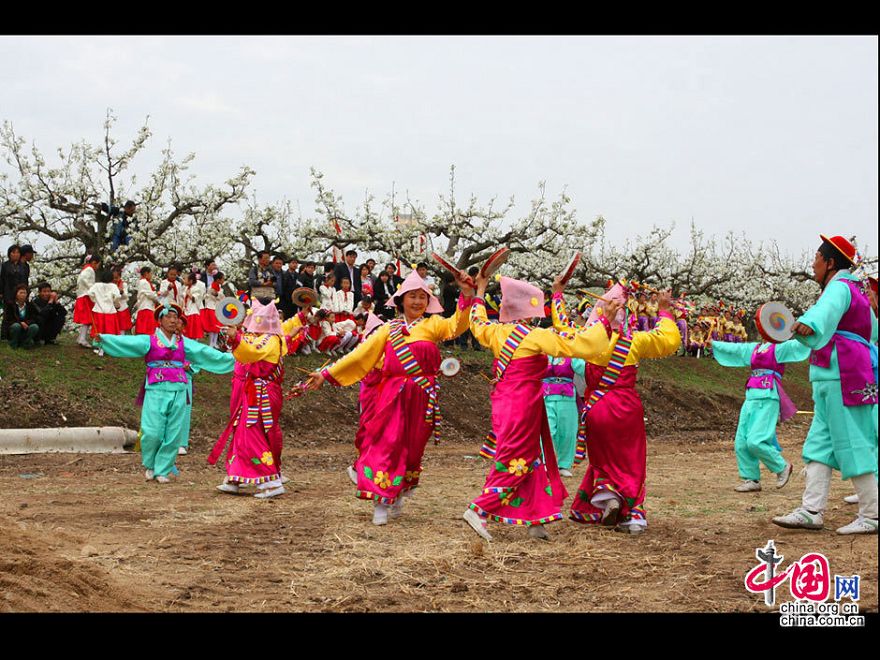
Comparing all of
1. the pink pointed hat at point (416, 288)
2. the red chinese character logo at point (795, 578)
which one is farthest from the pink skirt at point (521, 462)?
the red chinese character logo at point (795, 578)

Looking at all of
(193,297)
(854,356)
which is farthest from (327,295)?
(854,356)

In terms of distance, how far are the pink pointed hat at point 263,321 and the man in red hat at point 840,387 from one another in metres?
5.07

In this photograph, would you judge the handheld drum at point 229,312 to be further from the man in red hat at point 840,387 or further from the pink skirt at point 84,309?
the pink skirt at point 84,309

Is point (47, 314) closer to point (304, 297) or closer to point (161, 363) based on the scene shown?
point (161, 363)

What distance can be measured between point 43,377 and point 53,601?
11.0 m

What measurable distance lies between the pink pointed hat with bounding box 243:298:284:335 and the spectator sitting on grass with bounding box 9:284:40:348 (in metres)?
7.76

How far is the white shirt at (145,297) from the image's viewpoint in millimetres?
16688

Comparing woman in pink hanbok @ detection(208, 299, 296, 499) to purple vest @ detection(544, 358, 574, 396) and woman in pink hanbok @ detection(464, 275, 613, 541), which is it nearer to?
woman in pink hanbok @ detection(464, 275, 613, 541)

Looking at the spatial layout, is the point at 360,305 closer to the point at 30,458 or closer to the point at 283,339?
the point at 30,458

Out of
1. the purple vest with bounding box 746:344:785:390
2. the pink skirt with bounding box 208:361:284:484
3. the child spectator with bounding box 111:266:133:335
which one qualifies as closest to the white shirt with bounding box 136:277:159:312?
the child spectator with bounding box 111:266:133:335

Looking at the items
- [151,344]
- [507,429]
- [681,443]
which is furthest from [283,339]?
[681,443]

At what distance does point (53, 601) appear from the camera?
16.1 feet

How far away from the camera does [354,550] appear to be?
6.64 m

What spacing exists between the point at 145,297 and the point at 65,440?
438cm
